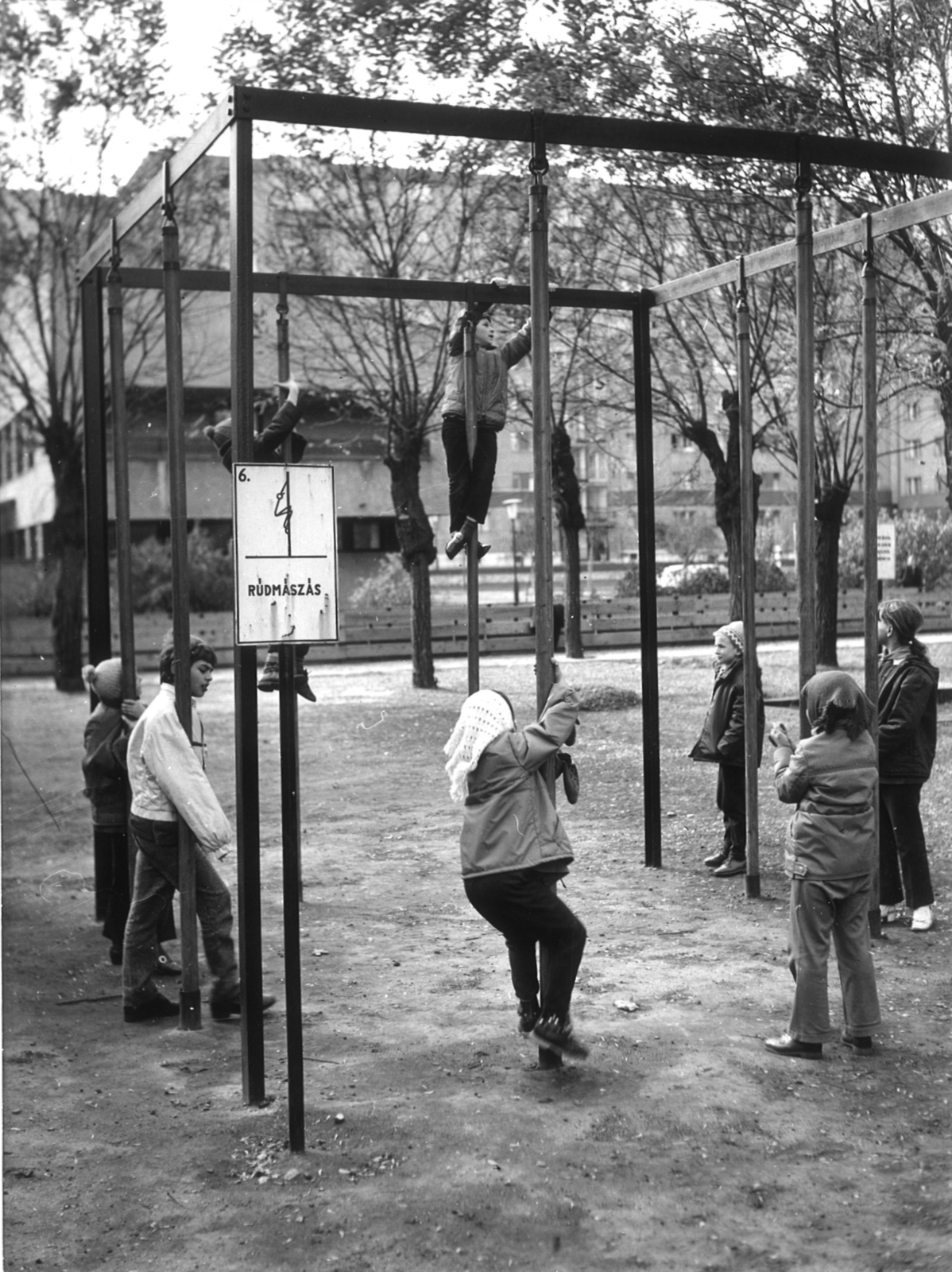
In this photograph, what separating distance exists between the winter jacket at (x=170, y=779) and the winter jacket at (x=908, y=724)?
342cm

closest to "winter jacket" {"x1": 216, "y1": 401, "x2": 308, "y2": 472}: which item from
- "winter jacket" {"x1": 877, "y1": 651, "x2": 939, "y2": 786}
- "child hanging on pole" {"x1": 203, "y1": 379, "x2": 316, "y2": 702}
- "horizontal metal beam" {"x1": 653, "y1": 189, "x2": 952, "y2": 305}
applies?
"child hanging on pole" {"x1": 203, "y1": 379, "x2": 316, "y2": 702}

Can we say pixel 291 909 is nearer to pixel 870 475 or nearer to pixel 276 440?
pixel 276 440

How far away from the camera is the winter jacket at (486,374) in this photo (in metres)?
6.27

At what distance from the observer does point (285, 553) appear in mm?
5121

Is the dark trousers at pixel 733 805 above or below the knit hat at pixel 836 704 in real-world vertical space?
below

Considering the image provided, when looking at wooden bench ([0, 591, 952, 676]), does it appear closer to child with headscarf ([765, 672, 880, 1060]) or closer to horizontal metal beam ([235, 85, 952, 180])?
horizontal metal beam ([235, 85, 952, 180])

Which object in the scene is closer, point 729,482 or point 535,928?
point 535,928

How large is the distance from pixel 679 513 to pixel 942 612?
7.49 metres

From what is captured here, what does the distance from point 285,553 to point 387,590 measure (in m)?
23.9

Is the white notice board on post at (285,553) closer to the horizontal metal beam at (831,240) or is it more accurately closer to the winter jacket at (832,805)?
the winter jacket at (832,805)

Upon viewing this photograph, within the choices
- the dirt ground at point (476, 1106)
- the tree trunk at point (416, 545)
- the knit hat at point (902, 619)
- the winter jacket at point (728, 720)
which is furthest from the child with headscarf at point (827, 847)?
the tree trunk at point (416, 545)

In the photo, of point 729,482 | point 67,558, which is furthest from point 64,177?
point 729,482

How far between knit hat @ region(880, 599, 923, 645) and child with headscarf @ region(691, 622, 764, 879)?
1.23 m

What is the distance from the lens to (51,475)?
15414 mm
